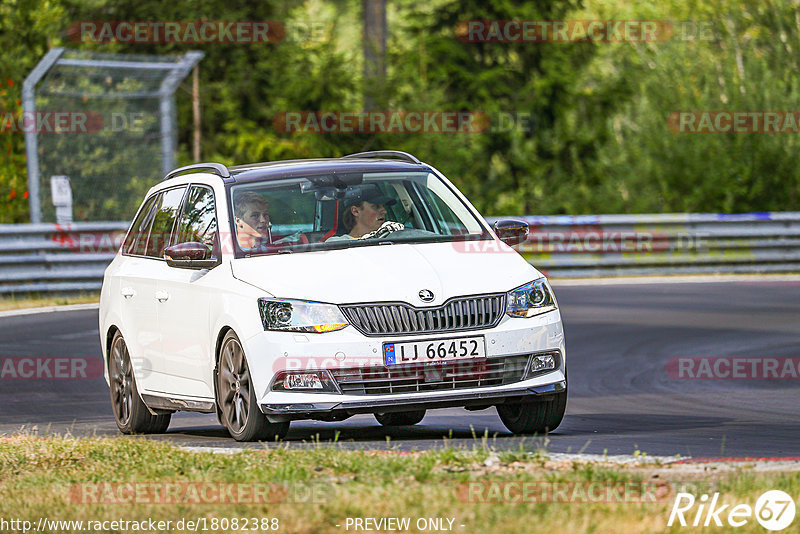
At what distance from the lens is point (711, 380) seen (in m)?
12.9

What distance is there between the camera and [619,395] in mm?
11984

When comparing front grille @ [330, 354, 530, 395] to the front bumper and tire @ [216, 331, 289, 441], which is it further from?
tire @ [216, 331, 289, 441]

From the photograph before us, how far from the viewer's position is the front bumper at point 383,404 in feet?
27.9

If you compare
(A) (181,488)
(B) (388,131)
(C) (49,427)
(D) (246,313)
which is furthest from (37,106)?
(A) (181,488)

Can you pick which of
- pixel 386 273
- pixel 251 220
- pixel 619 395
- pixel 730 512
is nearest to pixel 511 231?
pixel 386 273

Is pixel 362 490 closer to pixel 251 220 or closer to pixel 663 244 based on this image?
pixel 251 220

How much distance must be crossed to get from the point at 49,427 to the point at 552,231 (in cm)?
1445

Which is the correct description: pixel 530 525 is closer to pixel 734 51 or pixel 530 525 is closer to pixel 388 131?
pixel 388 131

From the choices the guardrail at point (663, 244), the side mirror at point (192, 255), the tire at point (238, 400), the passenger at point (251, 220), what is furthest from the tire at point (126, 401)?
the guardrail at point (663, 244)

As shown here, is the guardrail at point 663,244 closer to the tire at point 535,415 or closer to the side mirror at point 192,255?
the tire at point 535,415

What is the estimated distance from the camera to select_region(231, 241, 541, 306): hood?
27.9ft

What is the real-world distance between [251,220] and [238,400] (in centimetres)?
120

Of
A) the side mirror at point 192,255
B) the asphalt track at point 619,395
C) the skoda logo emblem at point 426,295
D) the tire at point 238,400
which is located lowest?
the asphalt track at point 619,395

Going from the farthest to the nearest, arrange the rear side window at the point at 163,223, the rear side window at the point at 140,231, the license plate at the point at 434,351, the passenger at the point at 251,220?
the rear side window at the point at 140,231 < the rear side window at the point at 163,223 < the passenger at the point at 251,220 < the license plate at the point at 434,351
